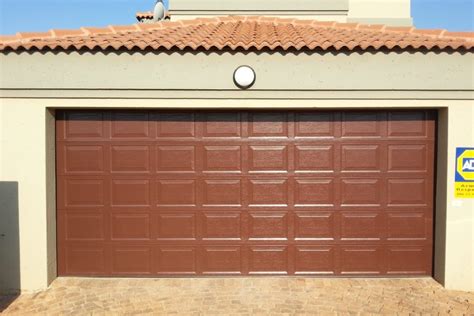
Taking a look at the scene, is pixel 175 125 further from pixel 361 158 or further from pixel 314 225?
pixel 361 158

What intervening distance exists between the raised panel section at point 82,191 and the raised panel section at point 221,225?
174cm

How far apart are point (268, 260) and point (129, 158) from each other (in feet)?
9.12

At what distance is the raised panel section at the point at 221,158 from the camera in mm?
5582

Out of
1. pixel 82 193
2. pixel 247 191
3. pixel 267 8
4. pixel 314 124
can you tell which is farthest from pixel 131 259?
pixel 267 8

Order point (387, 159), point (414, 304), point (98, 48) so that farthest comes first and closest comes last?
point (387, 159), point (98, 48), point (414, 304)

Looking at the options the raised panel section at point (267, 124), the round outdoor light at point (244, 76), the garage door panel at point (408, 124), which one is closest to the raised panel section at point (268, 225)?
the raised panel section at point (267, 124)

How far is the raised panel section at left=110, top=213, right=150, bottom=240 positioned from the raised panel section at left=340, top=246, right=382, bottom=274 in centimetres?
321

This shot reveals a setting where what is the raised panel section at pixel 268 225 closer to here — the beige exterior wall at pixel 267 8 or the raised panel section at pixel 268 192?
the raised panel section at pixel 268 192

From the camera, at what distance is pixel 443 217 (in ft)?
Answer: 17.6

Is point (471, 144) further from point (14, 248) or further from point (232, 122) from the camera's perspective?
point (14, 248)

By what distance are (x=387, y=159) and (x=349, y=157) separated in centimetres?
60

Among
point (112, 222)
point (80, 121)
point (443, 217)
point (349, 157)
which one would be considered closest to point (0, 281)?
point (112, 222)

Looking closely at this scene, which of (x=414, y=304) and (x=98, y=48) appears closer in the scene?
(x=414, y=304)

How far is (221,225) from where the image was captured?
18.4 ft
